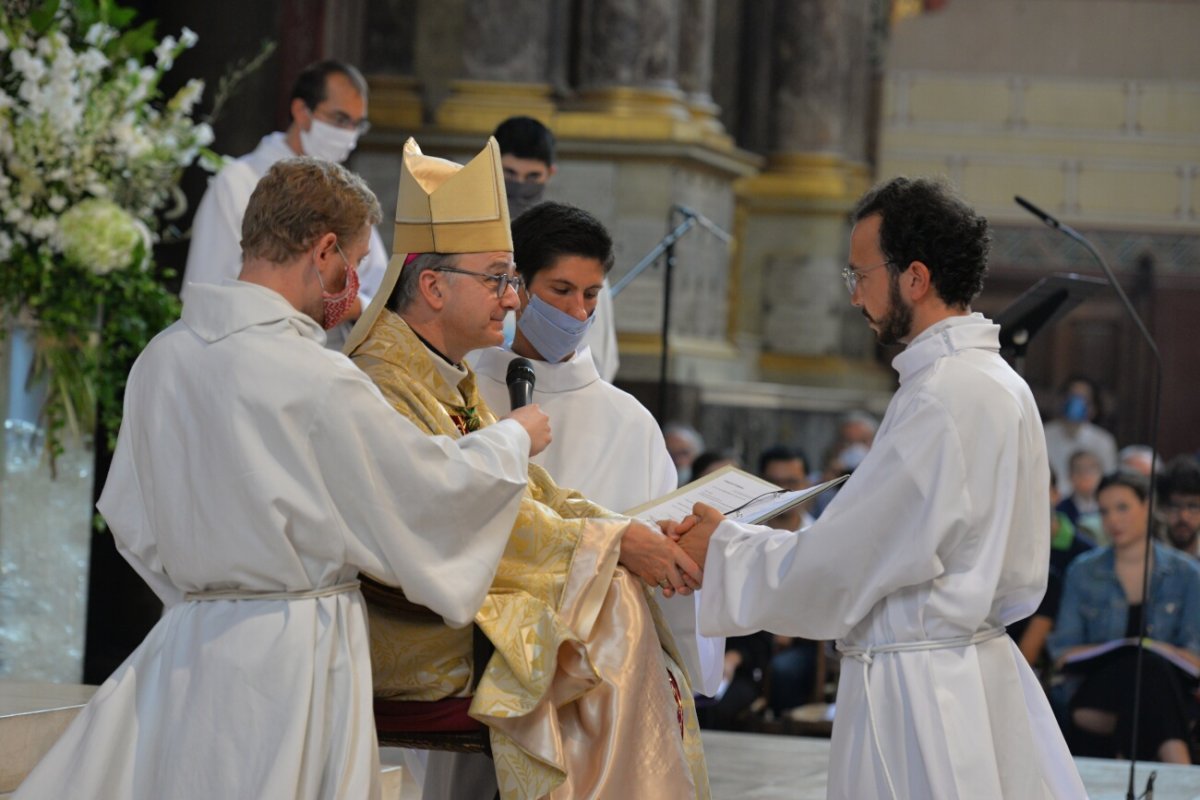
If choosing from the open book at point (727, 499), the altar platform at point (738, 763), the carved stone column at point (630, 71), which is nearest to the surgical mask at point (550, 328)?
the open book at point (727, 499)

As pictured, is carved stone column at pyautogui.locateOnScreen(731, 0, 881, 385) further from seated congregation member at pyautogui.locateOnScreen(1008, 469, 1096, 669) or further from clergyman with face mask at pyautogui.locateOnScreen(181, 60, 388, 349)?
clergyman with face mask at pyautogui.locateOnScreen(181, 60, 388, 349)

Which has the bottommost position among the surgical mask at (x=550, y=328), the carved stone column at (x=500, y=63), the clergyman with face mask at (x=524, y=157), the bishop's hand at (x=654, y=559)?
the bishop's hand at (x=654, y=559)

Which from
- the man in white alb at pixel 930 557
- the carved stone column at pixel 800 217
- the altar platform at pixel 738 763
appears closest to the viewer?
the man in white alb at pixel 930 557

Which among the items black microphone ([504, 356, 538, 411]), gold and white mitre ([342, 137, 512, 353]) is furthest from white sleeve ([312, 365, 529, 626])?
black microphone ([504, 356, 538, 411])

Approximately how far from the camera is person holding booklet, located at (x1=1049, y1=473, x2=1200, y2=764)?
6738mm

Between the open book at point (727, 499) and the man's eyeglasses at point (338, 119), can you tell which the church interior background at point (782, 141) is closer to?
the man's eyeglasses at point (338, 119)

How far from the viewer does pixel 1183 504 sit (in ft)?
25.0

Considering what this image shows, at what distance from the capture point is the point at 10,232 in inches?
221

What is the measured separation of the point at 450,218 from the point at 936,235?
0.94 m

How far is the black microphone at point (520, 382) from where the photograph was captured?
3914 mm

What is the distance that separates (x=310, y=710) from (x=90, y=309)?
292 cm

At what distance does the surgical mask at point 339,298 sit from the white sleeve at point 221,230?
2.76 m

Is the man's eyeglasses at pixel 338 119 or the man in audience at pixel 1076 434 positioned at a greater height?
the man's eyeglasses at pixel 338 119

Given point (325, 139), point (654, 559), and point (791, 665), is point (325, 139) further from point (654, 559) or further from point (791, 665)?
point (791, 665)
